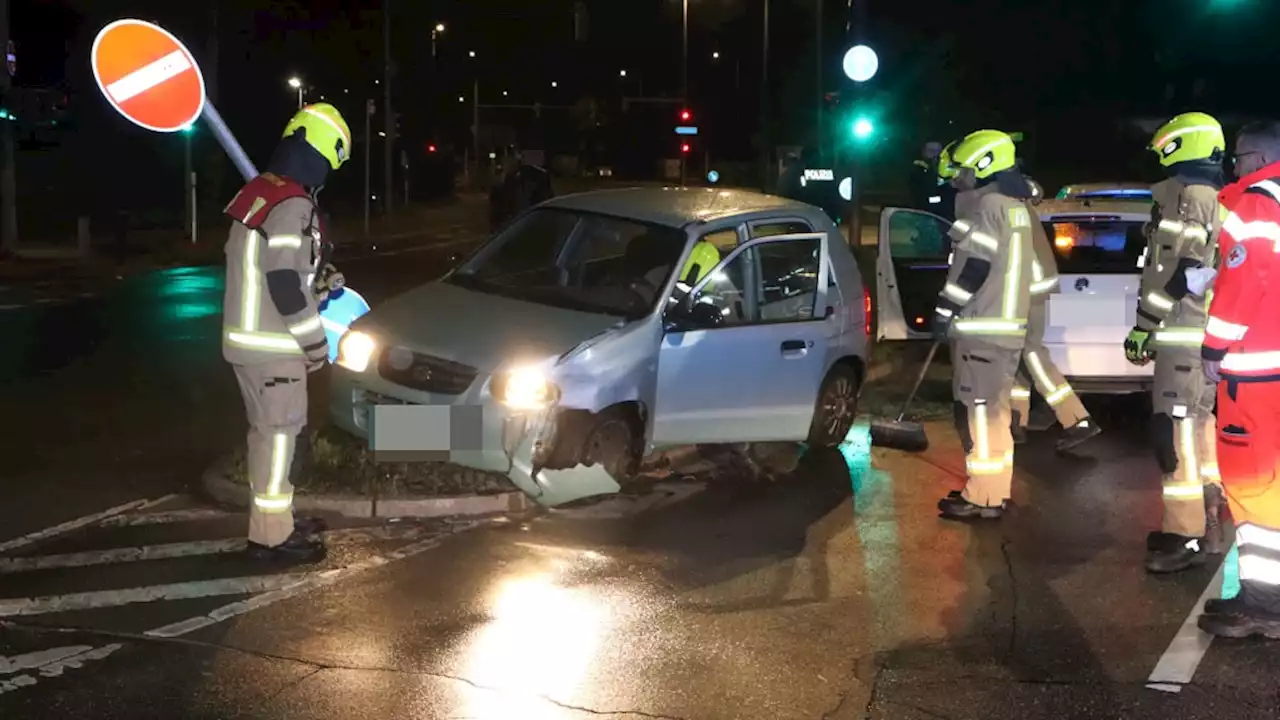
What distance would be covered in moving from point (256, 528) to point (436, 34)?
4538cm

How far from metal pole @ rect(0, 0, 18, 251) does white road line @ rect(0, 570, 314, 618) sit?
17977 mm

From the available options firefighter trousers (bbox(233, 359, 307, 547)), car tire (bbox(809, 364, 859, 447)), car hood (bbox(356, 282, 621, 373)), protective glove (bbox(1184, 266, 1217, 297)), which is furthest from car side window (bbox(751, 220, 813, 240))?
firefighter trousers (bbox(233, 359, 307, 547))

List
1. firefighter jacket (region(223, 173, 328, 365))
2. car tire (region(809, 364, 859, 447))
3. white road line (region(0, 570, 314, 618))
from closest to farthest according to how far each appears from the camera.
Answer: white road line (region(0, 570, 314, 618)) < firefighter jacket (region(223, 173, 328, 365)) < car tire (region(809, 364, 859, 447))

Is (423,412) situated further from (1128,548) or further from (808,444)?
(1128,548)

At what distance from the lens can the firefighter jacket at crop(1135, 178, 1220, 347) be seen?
7.00m

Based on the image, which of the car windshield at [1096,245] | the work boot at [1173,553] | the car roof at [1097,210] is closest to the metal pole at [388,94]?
the car roof at [1097,210]

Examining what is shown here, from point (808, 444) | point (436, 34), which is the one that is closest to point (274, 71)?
point (436, 34)

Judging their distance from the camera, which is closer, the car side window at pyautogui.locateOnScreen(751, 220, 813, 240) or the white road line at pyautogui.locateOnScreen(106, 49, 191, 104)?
the white road line at pyautogui.locateOnScreen(106, 49, 191, 104)

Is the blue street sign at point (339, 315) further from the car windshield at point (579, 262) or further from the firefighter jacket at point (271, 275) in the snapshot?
the firefighter jacket at point (271, 275)

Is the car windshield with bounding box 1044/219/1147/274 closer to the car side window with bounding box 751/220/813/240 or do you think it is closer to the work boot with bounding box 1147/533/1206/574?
the car side window with bounding box 751/220/813/240

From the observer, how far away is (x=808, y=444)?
30.5 feet

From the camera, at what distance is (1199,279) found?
630 centimetres

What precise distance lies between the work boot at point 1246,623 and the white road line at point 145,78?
19.4 feet

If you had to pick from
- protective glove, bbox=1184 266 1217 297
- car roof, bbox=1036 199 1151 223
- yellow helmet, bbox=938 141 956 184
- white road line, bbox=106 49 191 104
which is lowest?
protective glove, bbox=1184 266 1217 297
